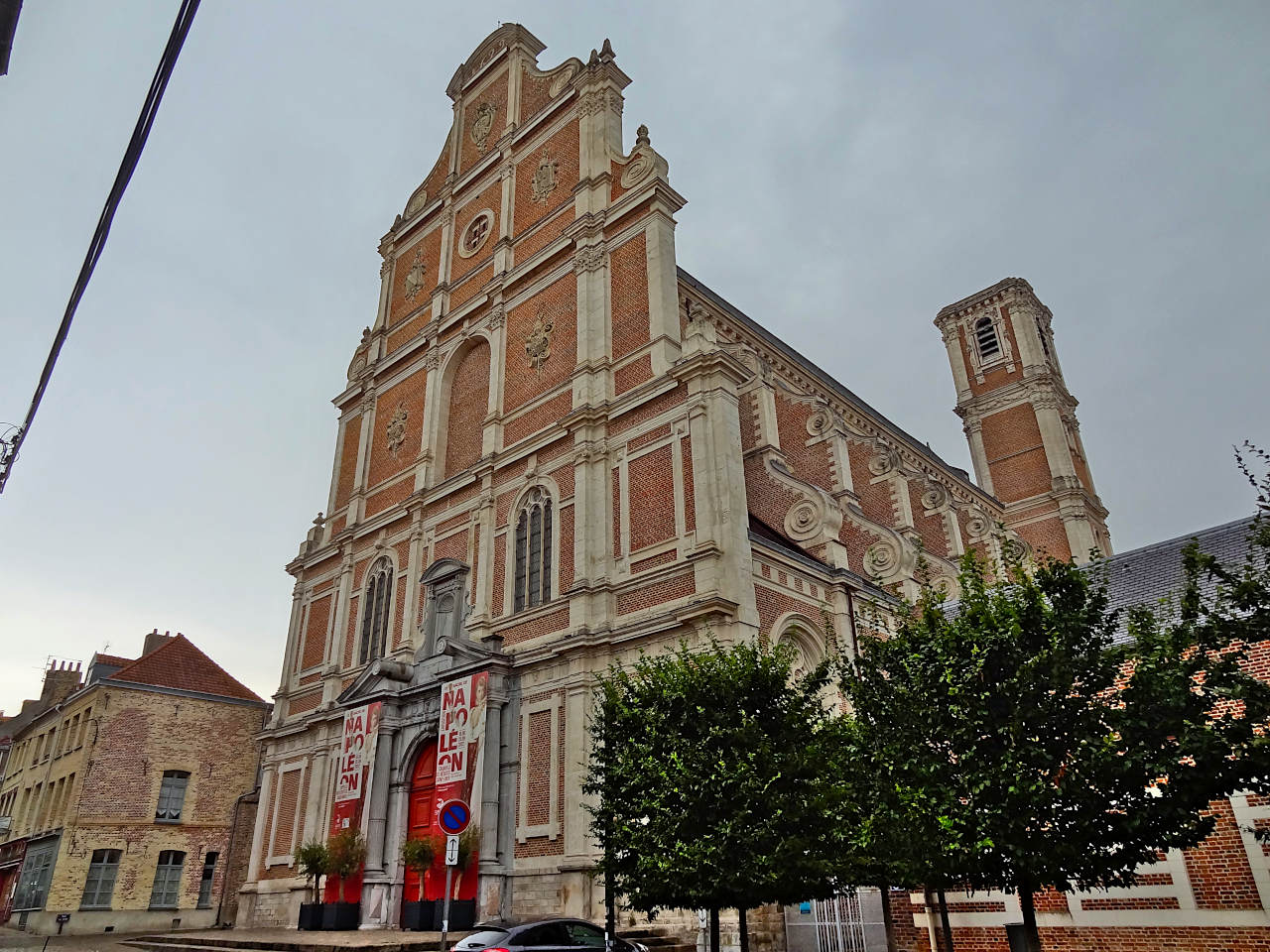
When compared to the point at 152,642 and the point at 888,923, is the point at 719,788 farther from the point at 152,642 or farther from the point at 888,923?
the point at 152,642

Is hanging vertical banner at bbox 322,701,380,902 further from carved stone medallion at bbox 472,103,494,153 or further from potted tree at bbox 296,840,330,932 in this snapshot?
carved stone medallion at bbox 472,103,494,153

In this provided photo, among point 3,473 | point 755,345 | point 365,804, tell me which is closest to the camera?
point 3,473

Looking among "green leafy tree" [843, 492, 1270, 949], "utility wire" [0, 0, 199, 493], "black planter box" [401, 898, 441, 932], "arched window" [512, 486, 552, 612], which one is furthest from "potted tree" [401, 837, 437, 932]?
"utility wire" [0, 0, 199, 493]

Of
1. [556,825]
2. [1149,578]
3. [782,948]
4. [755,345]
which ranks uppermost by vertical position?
[755,345]

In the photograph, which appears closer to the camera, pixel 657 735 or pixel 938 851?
pixel 938 851

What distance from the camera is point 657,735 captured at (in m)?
11.6

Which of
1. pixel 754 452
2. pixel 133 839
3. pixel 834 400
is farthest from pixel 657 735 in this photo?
pixel 133 839

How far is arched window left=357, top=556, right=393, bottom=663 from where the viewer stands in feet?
78.7

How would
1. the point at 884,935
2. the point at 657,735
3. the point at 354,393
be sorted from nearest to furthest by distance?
the point at 657,735 → the point at 884,935 → the point at 354,393

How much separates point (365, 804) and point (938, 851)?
49.2ft

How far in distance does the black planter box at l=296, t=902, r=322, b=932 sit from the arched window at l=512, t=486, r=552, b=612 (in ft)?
26.0

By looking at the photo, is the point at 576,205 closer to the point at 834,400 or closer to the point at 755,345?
the point at 755,345

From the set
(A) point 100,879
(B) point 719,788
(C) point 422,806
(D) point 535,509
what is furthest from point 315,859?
(B) point 719,788

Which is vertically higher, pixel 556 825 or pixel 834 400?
pixel 834 400
